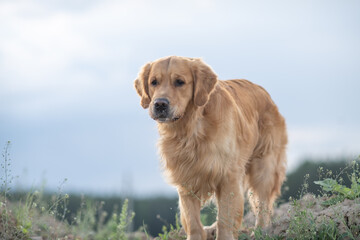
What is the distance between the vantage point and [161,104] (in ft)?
15.3

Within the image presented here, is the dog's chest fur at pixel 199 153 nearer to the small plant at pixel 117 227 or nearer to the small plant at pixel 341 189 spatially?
the small plant at pixel 117 227

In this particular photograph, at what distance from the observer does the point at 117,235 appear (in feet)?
15.0

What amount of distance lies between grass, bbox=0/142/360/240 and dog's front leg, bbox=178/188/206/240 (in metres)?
0.21

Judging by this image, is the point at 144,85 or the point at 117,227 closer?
the point at 117,227

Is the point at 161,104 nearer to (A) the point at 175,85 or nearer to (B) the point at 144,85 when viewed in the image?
(A) the point at 175,85

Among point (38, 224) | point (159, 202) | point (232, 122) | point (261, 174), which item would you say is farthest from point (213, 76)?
point (159, 202)

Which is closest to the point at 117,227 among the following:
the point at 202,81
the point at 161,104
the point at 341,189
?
the point at 161,104

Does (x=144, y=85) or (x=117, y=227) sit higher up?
(x=144, y=85)

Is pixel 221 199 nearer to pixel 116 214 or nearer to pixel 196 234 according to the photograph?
pixel 196 234

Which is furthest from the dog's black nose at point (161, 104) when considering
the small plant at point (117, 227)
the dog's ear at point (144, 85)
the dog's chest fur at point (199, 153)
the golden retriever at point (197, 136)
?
the small plant at point (117, 227)

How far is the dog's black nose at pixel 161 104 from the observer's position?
15.2 ft

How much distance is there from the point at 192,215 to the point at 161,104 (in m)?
1.40

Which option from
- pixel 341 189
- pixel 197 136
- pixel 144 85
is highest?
pixel 144 85

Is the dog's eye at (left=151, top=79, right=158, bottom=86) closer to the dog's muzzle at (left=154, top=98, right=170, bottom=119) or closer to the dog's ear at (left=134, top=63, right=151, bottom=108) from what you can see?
the dog's ear at (left=134, top=63, right=151, bottom=108)
